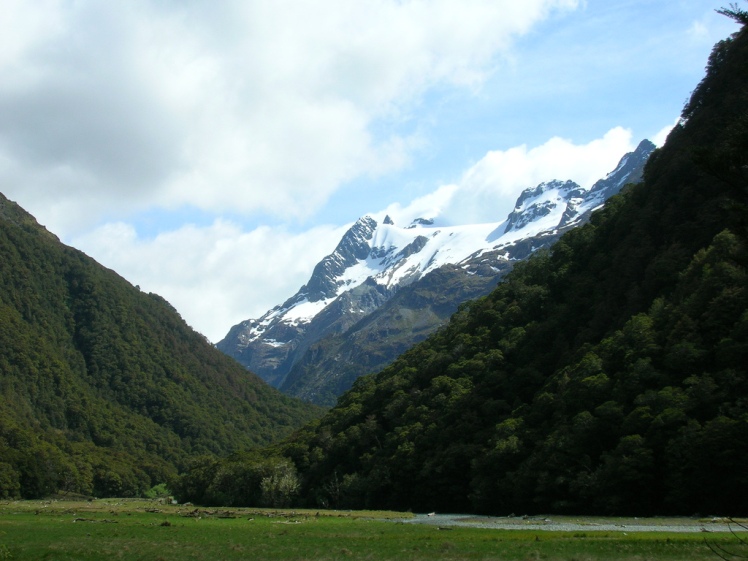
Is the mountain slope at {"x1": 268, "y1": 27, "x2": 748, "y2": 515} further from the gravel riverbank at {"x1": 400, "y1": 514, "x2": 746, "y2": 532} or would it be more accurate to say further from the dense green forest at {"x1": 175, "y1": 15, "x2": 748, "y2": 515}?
the gravel riverbank at {"x1": 400, "y1": 514, "x2": 746, "y2": 532}

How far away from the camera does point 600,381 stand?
79.9 metres

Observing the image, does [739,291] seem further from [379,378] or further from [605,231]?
[379,378]

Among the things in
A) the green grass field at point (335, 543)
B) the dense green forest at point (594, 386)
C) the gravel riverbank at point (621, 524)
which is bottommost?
the gravel riverbank at point (621, 524)

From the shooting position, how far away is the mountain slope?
64.5 m

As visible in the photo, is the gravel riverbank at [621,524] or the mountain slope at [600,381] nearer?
the gravel riverbank at [621,524]

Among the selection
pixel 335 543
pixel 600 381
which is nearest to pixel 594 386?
pixel 600 381

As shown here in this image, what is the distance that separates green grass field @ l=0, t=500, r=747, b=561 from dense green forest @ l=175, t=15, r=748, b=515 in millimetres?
17366

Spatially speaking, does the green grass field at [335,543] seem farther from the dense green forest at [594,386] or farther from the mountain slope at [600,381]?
the mountain slope at [600,381]

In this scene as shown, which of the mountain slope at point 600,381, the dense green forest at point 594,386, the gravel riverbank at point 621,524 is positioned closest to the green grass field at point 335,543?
the gravel riverbank at point 621,524

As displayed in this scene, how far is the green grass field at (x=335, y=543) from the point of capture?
40406 mm

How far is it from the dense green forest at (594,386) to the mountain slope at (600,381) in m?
0.20

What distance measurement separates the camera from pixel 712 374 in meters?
69.4

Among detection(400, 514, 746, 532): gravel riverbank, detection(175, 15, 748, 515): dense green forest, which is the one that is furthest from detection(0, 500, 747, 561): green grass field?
detection(175, 15, 748, 515): dense green forest

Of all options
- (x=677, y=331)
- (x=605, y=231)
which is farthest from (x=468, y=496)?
(x=605, y=231)
